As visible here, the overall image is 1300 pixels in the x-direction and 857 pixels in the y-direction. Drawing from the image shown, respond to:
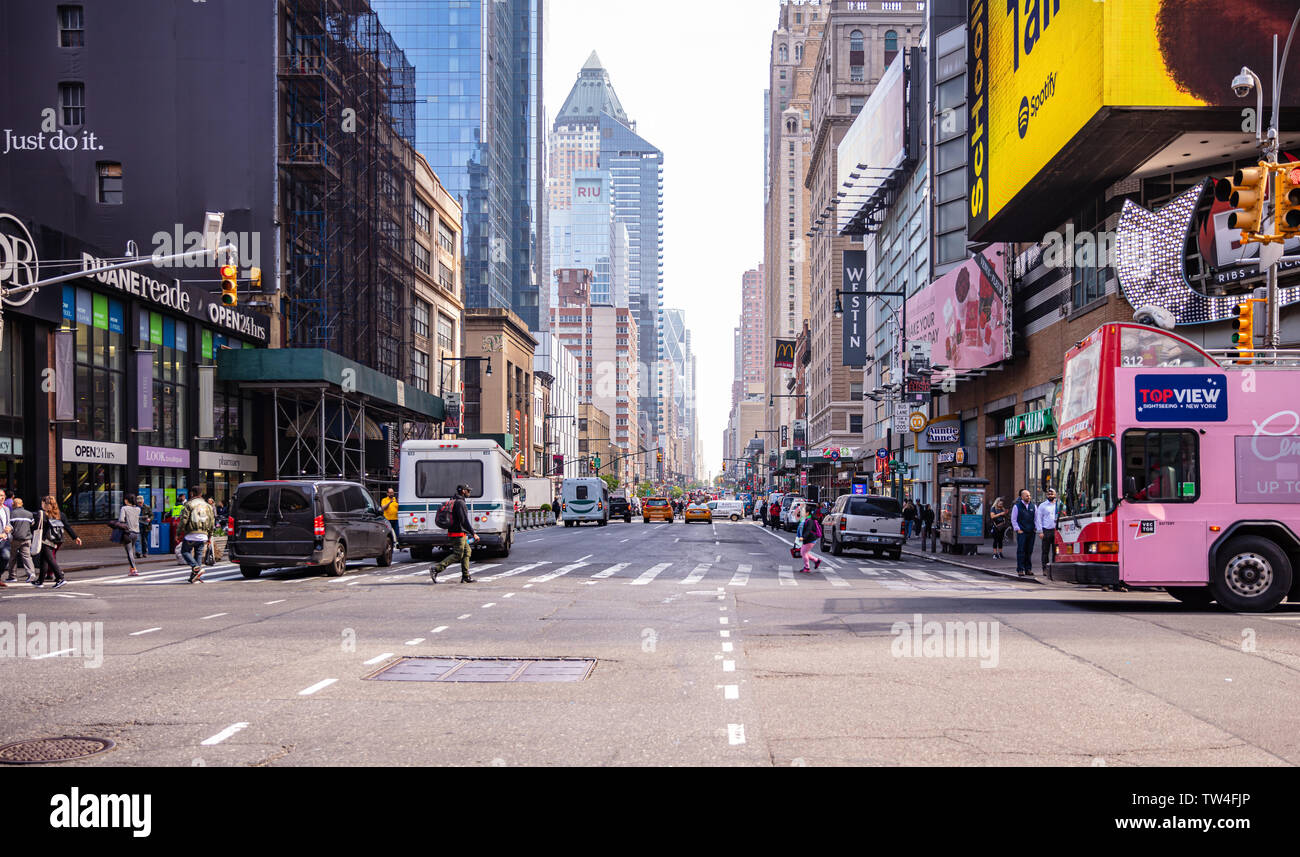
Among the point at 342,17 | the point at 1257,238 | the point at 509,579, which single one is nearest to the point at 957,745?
the point at 1257,238

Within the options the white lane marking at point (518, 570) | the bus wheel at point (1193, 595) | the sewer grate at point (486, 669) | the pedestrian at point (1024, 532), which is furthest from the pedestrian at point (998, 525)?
the sewer grate at point (486, 669)

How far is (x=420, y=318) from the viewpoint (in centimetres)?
8031

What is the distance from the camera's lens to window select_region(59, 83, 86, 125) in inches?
1860

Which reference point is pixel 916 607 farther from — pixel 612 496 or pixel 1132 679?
pixel 612 496

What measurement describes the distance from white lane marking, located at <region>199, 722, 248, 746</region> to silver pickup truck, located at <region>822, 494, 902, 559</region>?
89.2ft

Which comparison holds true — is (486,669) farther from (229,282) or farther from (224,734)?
(229,282)

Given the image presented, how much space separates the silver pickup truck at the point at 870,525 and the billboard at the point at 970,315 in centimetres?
1201

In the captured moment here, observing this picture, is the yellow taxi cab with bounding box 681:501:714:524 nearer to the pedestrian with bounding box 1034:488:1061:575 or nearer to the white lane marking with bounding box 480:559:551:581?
the white lane marking with bounding box 480:559:551:581

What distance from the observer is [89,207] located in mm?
47531

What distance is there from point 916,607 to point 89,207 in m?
43.9

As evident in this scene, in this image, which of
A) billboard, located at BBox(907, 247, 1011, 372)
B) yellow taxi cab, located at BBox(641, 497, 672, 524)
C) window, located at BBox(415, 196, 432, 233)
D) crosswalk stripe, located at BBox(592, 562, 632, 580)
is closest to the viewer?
crosswalk stripe, located at BBox(592, 562, 632, 580)

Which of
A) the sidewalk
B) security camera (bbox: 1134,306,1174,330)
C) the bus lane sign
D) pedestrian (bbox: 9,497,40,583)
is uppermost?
security camera (bbox: 1134,306,1174,330)

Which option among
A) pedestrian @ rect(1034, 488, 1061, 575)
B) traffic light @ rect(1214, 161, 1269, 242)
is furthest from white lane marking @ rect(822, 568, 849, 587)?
traffic light @ rect(1214, 161, 1269, 242)
